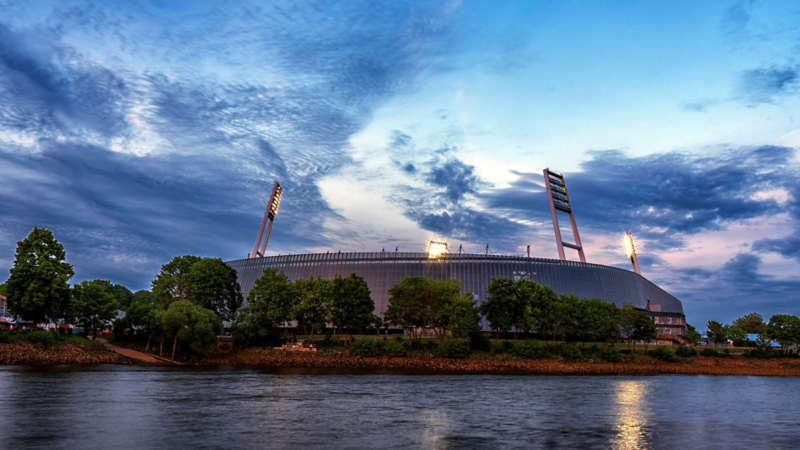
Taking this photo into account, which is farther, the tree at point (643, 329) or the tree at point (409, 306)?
the tree at point (643, 329)

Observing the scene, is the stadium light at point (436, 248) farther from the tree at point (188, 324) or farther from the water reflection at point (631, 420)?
the water reflection at point (631, 420)

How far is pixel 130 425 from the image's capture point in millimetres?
38531

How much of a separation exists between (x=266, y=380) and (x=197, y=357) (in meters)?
44.4

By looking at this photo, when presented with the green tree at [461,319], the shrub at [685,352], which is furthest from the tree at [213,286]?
the shrub at [685,352]

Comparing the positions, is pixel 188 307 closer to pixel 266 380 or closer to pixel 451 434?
pixel 266 380

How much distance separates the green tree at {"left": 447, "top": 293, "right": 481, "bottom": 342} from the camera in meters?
117

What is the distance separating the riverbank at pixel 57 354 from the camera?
92.8 metres

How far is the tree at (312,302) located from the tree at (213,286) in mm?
20422

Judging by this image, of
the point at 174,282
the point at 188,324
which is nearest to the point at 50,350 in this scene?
the point at 188,324

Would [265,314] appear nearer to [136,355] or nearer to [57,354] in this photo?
[136,355]

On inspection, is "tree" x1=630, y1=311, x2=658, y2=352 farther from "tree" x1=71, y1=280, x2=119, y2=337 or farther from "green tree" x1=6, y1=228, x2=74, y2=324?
"green tree" x1=6, y1=228, x2=74, y2=324

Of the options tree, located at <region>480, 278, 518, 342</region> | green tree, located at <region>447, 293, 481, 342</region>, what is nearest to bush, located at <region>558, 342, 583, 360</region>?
tree, located at <region>480, 278, 518, 342</region>

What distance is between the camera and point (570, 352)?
124 metres

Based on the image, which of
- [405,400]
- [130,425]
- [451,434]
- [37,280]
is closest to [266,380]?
[405,400]
